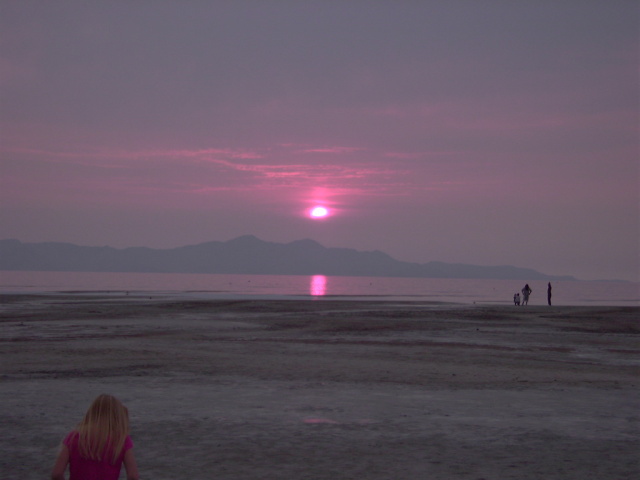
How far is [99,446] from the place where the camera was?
5.51 meters

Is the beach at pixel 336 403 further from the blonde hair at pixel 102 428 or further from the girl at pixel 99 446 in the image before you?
the blonde hair at pixel 102 428

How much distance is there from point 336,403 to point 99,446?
9.23 meters

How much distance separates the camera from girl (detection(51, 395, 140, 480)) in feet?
17.9

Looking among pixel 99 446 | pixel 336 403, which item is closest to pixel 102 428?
pixel 99 446

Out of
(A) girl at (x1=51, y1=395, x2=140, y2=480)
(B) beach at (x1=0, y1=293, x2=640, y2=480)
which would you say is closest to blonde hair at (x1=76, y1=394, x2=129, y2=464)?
(A) girl at (x1=51, y1=395, x2=140, y2=480)

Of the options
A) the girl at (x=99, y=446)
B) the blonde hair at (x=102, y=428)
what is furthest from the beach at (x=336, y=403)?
the blonde hair at (x=102, y=428)

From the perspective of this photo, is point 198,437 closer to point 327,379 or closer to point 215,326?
point 327,379

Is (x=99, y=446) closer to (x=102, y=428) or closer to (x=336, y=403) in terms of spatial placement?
(x=102, y=428)

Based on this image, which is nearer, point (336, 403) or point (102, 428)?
point (102, 428)

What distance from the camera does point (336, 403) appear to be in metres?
14.4

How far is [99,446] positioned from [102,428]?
6.1 inches

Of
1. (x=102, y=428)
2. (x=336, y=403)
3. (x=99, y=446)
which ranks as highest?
(x=102, y=428)

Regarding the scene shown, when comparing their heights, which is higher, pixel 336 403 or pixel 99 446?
pixel 99 446

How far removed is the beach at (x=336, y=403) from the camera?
9.82 metres
